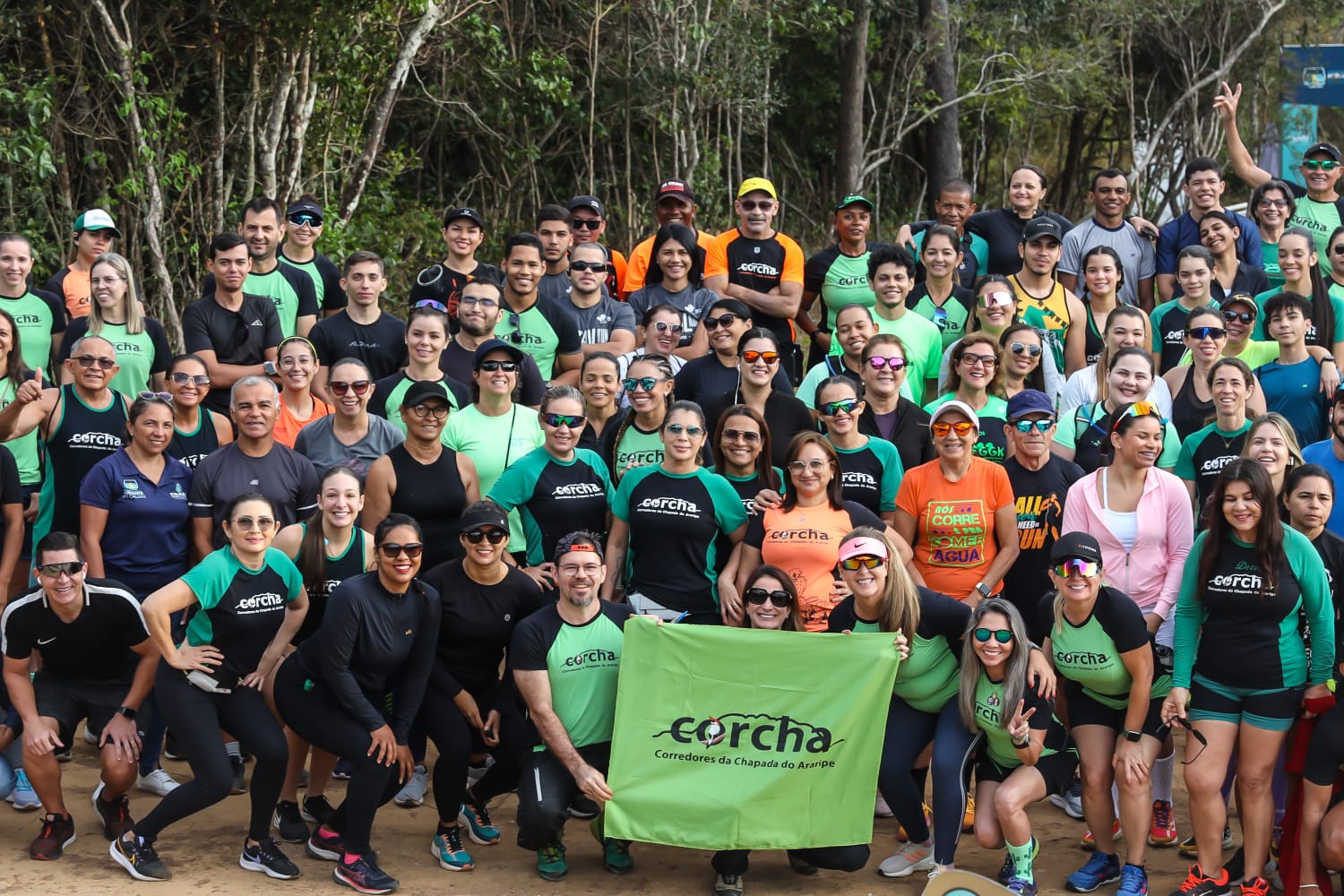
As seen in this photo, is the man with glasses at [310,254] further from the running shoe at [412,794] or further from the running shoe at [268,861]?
the running shoe at [268,861]

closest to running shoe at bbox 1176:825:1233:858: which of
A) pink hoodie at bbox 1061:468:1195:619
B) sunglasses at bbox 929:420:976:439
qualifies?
pink hoodie at bbox 1061:468:1195:619

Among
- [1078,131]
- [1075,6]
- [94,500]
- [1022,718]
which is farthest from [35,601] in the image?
[1078,131]

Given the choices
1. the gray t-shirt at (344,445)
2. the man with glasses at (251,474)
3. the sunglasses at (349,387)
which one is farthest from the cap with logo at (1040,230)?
the man with glasses at (251,474)

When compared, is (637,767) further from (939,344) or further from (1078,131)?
(1078,131)

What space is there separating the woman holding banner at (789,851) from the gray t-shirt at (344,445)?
7.67 ft

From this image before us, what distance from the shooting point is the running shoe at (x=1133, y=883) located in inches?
289

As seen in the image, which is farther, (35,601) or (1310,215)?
(1310,215)

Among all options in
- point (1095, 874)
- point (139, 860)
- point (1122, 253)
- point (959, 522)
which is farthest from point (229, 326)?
point (1122, 253)

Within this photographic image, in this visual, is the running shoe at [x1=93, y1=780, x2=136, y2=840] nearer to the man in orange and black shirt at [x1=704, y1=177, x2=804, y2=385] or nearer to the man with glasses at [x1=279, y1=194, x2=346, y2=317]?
the man with glasses at [x1=279, y1=194, x2=346, y2=317]

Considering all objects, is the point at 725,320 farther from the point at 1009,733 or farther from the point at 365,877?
Result: the point at 365,877

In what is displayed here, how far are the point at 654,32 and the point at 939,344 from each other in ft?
28.3

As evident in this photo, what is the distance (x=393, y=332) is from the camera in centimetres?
988

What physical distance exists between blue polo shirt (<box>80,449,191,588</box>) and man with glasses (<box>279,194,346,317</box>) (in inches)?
92.8

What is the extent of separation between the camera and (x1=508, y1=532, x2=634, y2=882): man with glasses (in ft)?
25.1
